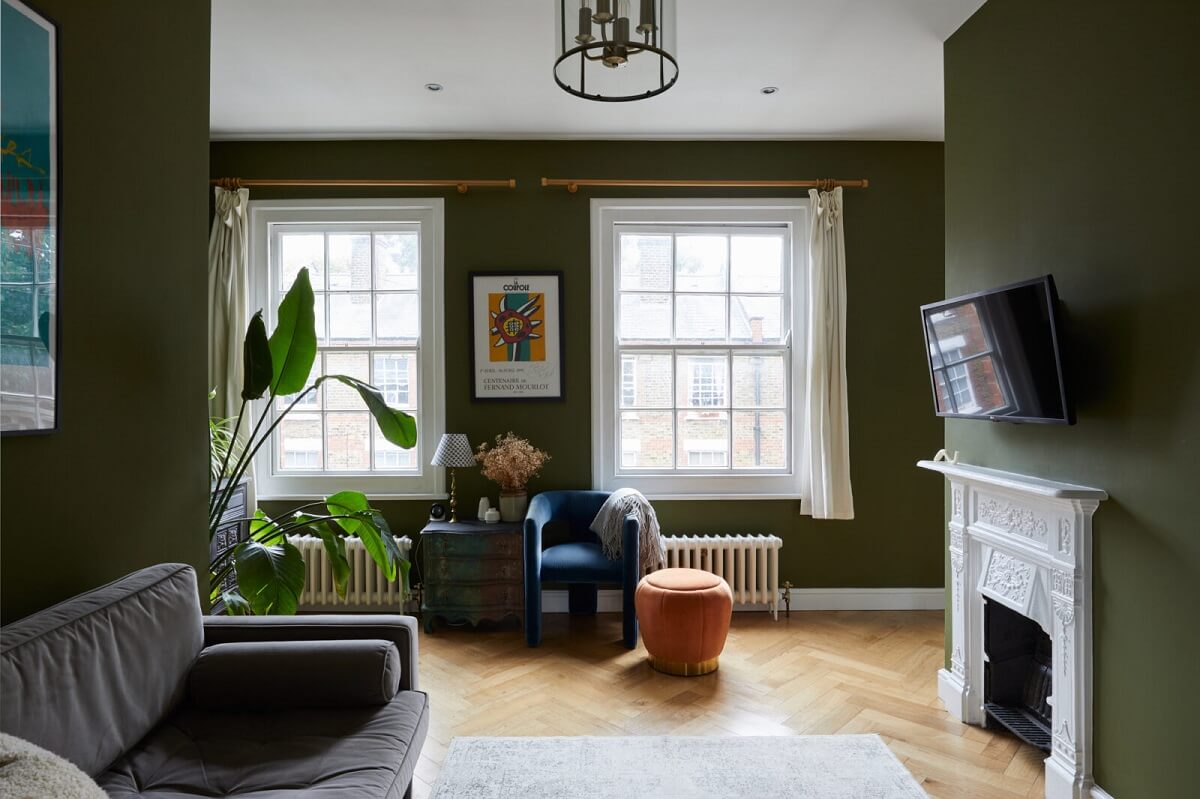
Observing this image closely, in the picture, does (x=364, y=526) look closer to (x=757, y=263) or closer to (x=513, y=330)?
(x=513, y=330)

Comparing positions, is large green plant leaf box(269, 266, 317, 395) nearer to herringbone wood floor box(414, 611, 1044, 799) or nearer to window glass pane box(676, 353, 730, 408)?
herringbone wood floor box(414, 611, 1044, 799)

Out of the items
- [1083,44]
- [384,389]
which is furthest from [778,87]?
[384,389]

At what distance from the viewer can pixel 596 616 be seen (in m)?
4.25

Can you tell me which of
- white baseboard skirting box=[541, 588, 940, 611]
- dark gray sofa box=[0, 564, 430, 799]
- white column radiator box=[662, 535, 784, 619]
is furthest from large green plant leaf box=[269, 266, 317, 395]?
white baseboard skirting box=[541, 588, 940, 611]

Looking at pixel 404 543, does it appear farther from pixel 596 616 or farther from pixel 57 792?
pixel 57 792

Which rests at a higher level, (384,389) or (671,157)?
(671,157)

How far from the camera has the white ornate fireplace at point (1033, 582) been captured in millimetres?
2236

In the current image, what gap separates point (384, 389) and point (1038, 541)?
3599 mm

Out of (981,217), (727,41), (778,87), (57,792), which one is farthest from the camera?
(778,87)

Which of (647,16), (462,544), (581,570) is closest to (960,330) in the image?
(647,16)

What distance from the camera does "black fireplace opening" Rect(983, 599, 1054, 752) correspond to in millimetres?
2807

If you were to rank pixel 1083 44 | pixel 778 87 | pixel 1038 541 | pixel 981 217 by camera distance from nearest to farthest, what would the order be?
1. pixel 1083 44
2. pixel 1038 541
3. pixel 981 217
4. pixel 778 87

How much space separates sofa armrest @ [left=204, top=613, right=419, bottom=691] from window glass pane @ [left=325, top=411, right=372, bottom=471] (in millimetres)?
2251

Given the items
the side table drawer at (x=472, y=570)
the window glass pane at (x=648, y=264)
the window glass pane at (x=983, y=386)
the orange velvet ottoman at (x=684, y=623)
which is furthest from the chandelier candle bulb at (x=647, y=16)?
the side table drawer at (x=472, y=570)
